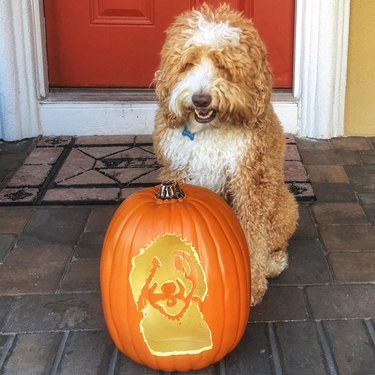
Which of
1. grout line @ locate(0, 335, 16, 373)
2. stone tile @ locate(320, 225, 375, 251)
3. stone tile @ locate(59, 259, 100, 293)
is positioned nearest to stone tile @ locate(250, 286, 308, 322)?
stone tile @ locate(320, 225, 375, 251)

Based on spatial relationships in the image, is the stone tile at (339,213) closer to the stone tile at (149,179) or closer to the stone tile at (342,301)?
the stone tile at (342,301)

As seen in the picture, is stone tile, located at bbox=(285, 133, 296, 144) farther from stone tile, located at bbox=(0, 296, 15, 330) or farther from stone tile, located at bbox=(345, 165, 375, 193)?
stone tile, located at bbox=(0, 296, 15, 330)

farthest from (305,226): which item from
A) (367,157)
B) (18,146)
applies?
(18,146)

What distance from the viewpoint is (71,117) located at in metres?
4.77

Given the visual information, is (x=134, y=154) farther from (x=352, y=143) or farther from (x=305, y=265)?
(x=305, y=265)

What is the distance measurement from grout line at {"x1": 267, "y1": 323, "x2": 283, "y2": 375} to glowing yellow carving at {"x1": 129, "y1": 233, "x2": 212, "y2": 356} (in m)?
0.34

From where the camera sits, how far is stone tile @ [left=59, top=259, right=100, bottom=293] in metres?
2.95

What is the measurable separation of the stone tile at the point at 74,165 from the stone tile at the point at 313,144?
1.44m

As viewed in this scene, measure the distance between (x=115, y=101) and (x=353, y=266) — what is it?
229 cm

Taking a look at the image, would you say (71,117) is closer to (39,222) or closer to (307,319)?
(39,222)

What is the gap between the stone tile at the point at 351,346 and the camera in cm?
240

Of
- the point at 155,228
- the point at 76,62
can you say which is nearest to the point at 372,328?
the point at 155,228

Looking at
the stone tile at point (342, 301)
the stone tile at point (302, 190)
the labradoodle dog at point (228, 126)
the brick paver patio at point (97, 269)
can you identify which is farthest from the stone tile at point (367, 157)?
the stone tile at point (342, 301)

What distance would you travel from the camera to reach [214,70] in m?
2.46
